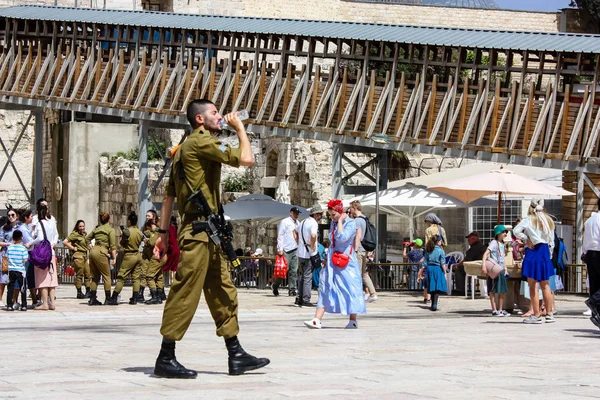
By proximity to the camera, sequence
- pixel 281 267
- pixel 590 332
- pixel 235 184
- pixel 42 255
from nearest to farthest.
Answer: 1. pixel 590 332
2. pixel 42 255
3. pixel 281 267
4. pixel 235 184

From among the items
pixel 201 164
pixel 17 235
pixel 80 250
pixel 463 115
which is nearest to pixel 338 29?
pixel 463 115

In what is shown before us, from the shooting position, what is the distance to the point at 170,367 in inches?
368

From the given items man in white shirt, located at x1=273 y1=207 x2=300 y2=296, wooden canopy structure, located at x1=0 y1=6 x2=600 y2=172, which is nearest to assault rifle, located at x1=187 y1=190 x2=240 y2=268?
man in white shirt, located at x1=273 y1=207 x2=300 y2=296

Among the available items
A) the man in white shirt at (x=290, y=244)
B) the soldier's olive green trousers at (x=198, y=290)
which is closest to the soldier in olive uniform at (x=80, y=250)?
the man in white shirt at (x=290, y=244)

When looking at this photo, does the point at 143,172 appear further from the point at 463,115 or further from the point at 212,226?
the point at 212,226

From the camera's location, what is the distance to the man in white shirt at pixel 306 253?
801 inches

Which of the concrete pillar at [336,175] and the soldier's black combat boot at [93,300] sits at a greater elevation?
the concrete pillar at [336,175]

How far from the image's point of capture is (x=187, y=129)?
32.8 metres

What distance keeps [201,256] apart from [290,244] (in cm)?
1356

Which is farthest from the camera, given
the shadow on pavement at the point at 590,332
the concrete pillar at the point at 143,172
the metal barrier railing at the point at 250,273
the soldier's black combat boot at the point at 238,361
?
the concrete pillar at the point at 143,172

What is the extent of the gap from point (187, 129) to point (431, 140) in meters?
8.03

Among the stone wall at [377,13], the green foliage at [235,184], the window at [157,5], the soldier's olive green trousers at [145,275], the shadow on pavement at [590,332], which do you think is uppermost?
the stone wall at [377,13]

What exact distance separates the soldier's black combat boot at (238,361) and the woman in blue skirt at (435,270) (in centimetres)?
1010

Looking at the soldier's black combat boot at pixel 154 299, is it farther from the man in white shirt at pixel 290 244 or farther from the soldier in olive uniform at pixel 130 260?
the man in white shirt at pixel 290 244
